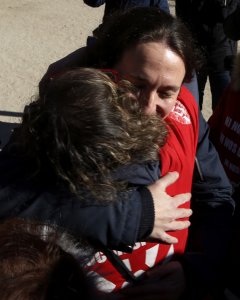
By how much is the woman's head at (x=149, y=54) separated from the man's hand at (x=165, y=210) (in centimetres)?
23

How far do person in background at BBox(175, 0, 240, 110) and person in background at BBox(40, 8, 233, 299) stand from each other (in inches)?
82.9

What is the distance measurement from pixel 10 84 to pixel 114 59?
4114 millimetres

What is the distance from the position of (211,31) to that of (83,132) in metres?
2.90

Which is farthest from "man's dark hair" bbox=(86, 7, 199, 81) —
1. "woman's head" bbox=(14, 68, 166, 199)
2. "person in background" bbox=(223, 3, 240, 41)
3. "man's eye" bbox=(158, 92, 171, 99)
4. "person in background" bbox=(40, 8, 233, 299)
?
"person in background" bbox=(223, 3, 240, 41)

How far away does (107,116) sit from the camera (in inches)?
47.3

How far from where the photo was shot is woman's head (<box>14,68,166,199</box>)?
1177mm

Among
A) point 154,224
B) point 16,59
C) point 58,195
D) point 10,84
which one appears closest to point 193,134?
point 154,224

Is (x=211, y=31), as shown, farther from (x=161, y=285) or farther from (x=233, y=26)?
(x=161, y=285)

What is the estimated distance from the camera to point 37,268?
93cm

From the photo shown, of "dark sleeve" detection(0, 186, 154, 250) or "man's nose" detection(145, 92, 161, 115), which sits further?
"man's nose" detection(145, 92, 161, 115)

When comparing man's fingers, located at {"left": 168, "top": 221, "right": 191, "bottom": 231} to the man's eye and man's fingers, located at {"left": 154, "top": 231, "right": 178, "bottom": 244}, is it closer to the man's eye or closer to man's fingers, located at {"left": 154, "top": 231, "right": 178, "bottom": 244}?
man's fingers, located at {"left": 154, "top": 231, "right": 178, "bottom": 244}

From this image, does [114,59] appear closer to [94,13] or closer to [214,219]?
[214,219]

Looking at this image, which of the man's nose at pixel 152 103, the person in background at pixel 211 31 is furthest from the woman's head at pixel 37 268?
the person in background at pixel 211 31

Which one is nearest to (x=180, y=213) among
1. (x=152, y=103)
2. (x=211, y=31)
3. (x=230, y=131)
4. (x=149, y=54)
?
(x=152, y=103)
